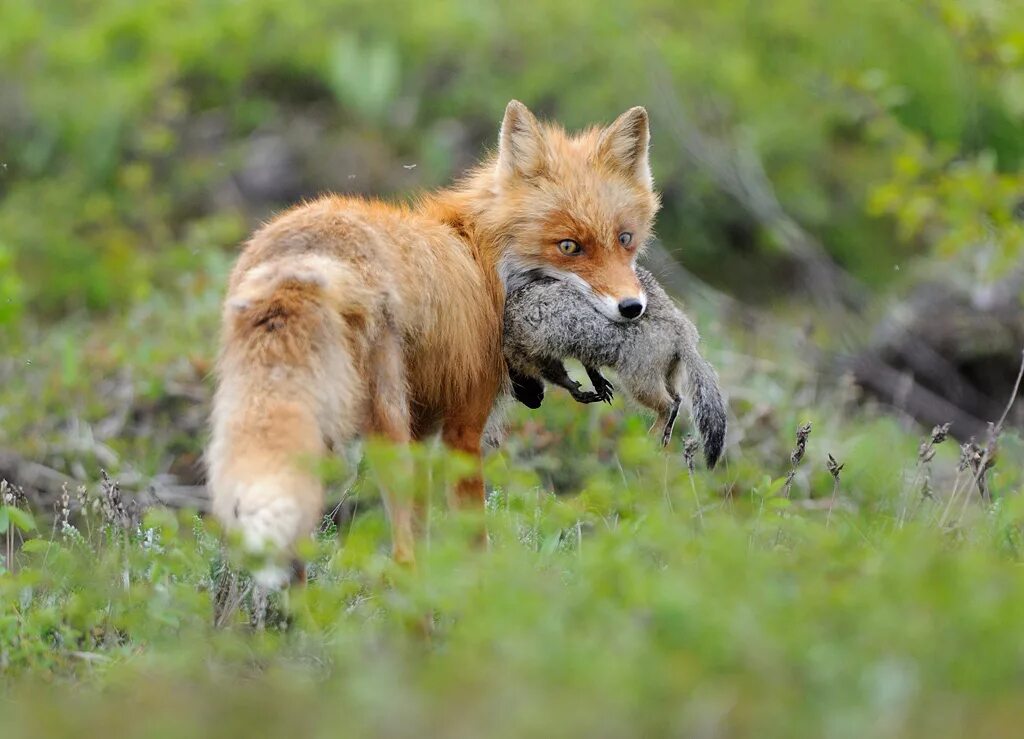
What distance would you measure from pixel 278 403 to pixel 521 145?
2184mm

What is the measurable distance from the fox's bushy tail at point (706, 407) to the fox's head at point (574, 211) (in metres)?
0.35

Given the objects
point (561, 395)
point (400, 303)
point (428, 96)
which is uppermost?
point (400, 303)

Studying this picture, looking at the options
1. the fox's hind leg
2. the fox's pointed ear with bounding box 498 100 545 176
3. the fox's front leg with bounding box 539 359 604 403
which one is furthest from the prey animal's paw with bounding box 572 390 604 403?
the fox's hind leg

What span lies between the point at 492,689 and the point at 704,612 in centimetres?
54

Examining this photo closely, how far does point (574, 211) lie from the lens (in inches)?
230

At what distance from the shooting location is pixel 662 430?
5.95 meters

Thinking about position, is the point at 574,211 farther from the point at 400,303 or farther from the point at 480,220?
the point at 400,303

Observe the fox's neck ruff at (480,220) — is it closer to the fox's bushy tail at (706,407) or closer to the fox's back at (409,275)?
the fox's back at (409,275)

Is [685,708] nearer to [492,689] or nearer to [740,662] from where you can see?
[740,662]

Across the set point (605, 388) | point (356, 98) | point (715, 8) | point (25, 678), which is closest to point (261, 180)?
point (356, 98)

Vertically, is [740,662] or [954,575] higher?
[954,575]

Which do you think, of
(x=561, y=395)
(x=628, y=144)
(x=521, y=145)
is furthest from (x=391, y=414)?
(x=561, y=395)

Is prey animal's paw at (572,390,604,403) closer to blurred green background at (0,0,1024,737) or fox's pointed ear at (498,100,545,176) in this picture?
blurred green background at (0,0,1024,737)

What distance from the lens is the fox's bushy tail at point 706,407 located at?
5672 mm
